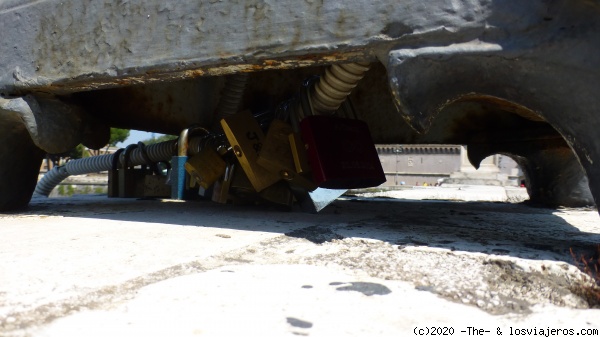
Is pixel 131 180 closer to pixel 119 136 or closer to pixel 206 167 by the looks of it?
pixel 206 167

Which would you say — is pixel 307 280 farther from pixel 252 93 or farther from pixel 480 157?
pixel 480 157

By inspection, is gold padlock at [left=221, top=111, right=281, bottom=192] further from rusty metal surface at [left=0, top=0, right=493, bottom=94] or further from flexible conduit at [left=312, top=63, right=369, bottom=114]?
rusty metal surface at [left=0, top=0, right=493, bottom=94]

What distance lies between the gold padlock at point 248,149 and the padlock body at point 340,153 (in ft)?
0.84

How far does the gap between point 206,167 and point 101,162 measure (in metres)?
2.14

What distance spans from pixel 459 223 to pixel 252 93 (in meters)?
1.41

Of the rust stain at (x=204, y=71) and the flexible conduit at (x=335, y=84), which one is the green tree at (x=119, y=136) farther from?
the flexible conduit at (x=335, y=84)

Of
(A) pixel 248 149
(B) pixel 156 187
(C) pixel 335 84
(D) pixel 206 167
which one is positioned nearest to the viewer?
(C) pixel 335 84

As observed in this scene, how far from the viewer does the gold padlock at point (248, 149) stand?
2.35m

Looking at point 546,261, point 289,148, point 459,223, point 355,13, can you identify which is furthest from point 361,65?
point 546,261

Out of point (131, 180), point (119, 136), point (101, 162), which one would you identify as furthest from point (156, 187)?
point (119, 136)

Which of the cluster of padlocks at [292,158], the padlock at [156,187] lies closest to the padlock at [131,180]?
the padlock at [156,187]

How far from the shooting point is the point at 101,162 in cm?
434

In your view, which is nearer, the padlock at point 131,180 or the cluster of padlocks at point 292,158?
the cluster of padlocks at point 292,158

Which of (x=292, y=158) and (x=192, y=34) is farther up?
(x=192, y=34)
